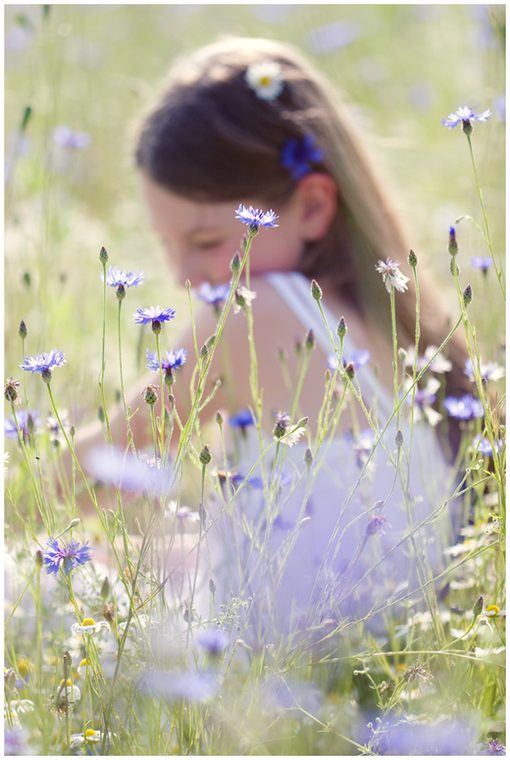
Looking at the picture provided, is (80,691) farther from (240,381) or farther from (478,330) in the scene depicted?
(478,330)

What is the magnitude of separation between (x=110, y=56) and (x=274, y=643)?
211 cm

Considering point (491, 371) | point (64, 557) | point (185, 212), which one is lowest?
point (64, 557)

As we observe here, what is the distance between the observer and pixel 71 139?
1.47 metres

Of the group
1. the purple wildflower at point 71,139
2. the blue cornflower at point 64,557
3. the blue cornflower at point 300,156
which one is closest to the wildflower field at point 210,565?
the blue cornflower at point 64,557

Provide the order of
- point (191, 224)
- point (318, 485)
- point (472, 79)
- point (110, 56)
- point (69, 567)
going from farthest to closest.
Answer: point (110, 56)
point (472, 79)
point (191, 224)
point (318, 485)
point (69, 567)

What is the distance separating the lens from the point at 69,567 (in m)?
0.47

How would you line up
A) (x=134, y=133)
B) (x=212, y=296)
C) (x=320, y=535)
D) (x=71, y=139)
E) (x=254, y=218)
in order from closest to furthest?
(x=254, y=218) < (x=212, y=296) < (x=320, y=535) < (x=134, y=133) < (x=71, y=139)

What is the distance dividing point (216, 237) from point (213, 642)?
2.41 ft

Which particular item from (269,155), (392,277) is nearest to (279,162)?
(269,155)

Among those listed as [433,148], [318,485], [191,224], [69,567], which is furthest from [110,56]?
[69,567]

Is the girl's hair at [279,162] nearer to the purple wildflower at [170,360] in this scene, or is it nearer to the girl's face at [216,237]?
the girl's face at [216,237]

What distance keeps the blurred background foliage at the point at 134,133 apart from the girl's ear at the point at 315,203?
12 cm

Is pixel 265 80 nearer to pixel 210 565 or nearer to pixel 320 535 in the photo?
pixel 320 535

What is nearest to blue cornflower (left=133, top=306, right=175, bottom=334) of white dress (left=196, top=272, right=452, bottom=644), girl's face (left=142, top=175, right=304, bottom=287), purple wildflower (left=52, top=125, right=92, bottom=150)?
white dress (left=196, top=272, right=452, bottom=644)
